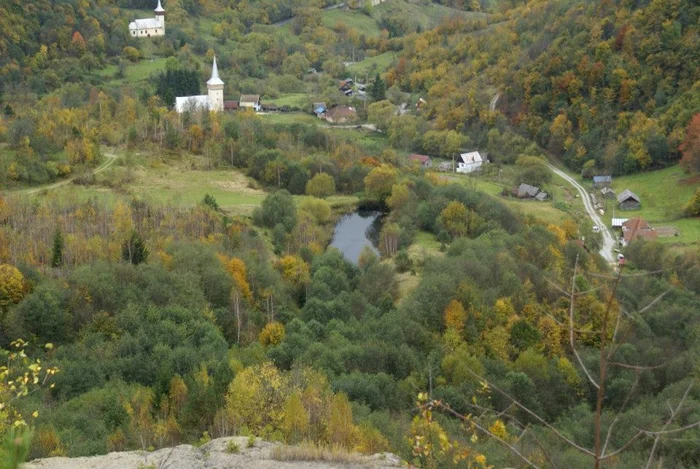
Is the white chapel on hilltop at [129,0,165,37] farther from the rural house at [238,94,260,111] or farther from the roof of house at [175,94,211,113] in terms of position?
the roof of house at [175,94,211,113]

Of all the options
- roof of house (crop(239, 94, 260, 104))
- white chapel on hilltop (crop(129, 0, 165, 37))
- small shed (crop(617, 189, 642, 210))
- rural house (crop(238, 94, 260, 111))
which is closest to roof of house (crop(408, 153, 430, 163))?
small shed (crop(617, 189, 642, 210))

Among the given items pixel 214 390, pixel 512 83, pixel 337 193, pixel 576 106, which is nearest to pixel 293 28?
pixel 512 83

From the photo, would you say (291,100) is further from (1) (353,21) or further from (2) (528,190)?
(2) (528,190)

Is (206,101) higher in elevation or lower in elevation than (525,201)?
higher

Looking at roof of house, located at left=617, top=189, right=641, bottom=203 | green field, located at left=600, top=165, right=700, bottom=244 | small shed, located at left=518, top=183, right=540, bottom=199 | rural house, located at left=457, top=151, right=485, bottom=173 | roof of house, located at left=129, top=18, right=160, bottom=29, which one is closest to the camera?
green field, located at left=600, top=165, right=700, bottom=244

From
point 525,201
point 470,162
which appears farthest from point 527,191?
point 470,162

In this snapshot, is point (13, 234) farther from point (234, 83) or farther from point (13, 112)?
point (234, 83)
